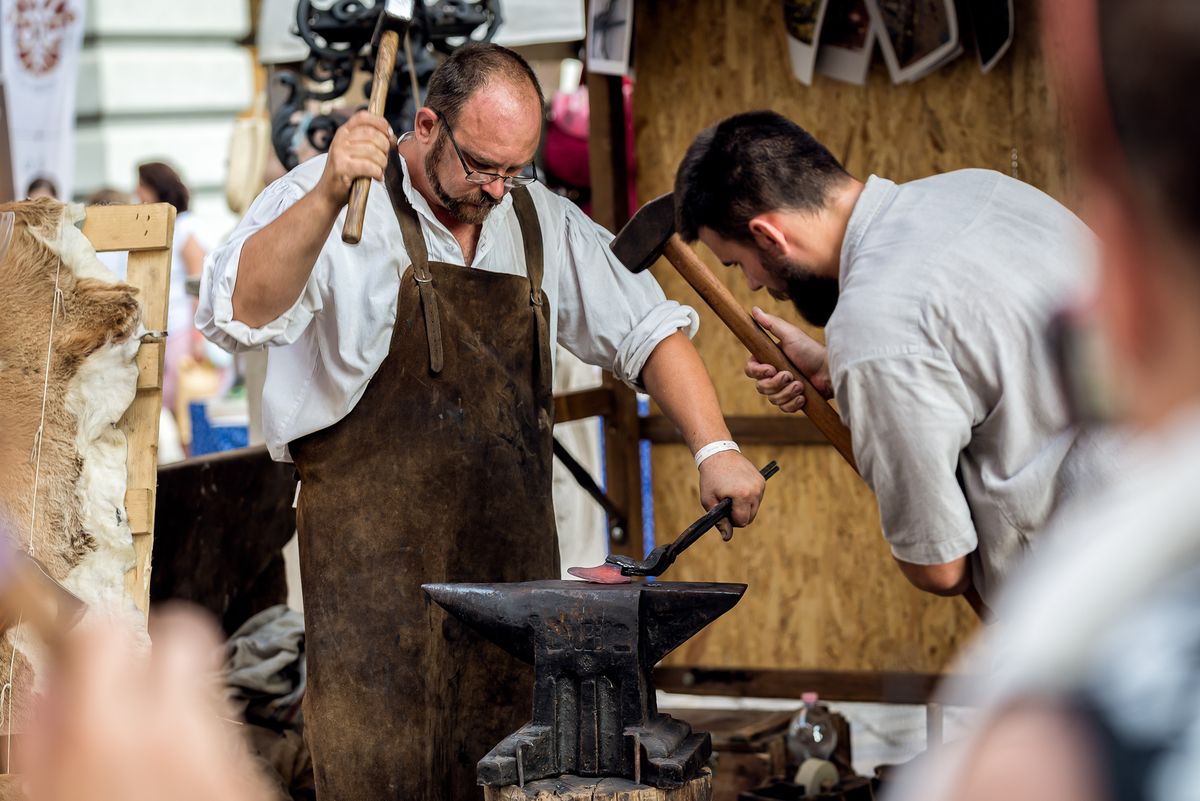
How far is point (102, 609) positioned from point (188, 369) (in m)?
5.77

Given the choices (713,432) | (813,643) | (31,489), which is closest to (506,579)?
(713,432)

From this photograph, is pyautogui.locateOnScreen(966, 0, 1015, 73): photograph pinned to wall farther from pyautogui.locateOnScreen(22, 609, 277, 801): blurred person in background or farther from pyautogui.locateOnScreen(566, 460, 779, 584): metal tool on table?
pyautogui.locateOnScreen(22, 609, 277, 801): blurred person in background

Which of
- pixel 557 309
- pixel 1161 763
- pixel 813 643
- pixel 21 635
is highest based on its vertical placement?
pixel 557 309

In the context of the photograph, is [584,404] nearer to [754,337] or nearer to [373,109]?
[754,337]

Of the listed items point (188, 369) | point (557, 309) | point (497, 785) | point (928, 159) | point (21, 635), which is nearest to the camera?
point (497, 785)

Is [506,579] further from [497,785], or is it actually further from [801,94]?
[801,94]

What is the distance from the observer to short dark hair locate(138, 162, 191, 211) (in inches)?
269

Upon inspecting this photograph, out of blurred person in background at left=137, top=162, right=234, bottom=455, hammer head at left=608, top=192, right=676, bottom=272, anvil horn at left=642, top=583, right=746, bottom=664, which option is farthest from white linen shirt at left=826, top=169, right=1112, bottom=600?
blurred person in background at left=137, top=162, right=234, bottom=455

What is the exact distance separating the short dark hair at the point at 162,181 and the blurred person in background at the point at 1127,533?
22.2 feet

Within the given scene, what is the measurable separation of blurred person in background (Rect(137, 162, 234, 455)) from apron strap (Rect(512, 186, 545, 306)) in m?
4.34

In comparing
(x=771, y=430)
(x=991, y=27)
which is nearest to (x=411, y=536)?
Answer: (x=771, y=430)

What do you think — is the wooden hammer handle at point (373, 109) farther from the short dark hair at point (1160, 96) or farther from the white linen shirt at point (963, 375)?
the short dark hair at point (1160, 96)

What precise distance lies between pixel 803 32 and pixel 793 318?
1023mm

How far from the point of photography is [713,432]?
9.96 feet
